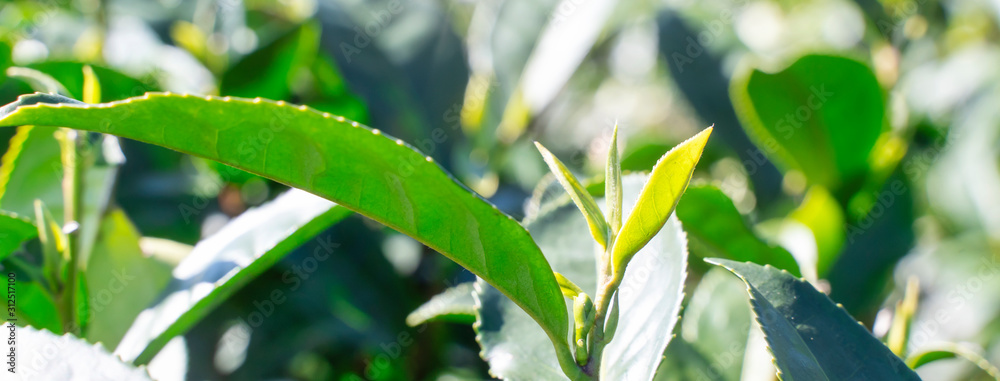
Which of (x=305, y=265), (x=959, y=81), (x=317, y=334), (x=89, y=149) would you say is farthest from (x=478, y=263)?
(x=959, y=81)

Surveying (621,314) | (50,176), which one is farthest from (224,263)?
(621,314)

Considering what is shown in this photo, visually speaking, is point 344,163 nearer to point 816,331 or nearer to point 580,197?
point 580,197

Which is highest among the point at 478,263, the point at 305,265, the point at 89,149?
the point at 89,149

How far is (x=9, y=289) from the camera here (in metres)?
0.71

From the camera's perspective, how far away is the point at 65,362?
52 cm

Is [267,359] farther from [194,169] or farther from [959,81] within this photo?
[959,81]

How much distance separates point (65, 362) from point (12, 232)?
220 mm

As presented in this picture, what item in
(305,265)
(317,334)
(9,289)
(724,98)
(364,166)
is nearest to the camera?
(364,166)

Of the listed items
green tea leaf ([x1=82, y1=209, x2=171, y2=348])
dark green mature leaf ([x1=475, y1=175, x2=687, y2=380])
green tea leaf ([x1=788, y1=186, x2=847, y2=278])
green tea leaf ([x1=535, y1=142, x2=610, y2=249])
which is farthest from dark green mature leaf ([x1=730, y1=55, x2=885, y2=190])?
green tea leaf ([x1=82, y1=209, x2=171, y2=348])

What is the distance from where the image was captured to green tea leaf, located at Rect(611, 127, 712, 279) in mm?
465

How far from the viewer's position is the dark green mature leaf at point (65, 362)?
52cm

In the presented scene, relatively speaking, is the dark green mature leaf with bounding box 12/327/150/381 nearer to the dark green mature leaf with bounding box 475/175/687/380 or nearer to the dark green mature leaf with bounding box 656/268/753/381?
the dark green mature leaf with bounding box 475/175/687/380

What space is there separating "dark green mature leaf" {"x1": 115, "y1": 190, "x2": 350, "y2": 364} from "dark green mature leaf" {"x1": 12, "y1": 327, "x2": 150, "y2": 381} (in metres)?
0.15

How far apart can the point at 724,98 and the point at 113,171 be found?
40.0 inches
